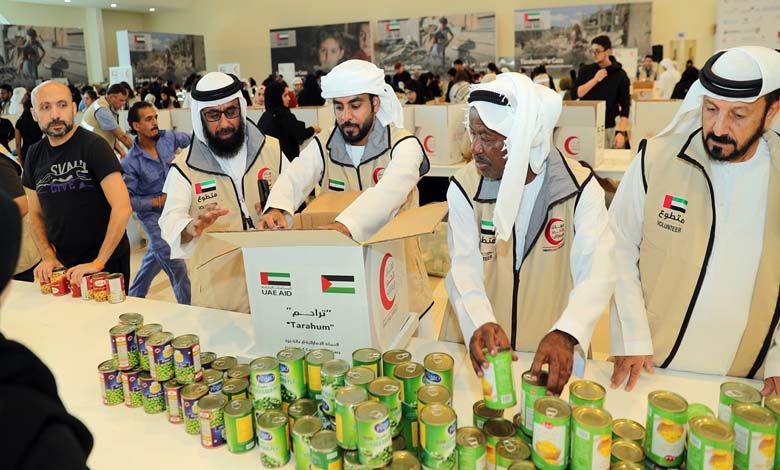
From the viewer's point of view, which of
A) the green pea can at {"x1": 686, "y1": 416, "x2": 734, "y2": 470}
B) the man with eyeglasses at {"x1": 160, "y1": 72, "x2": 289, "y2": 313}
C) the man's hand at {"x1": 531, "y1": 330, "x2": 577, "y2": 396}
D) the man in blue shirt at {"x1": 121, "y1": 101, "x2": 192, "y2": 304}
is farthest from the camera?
the man in blue shirt at {"x1": 121, "y1": 101, "x2": 192, "y2": 304}

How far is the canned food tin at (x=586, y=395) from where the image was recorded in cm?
115

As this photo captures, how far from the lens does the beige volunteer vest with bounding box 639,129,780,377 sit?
1.68 meters

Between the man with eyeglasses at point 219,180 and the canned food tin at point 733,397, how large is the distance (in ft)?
5.77

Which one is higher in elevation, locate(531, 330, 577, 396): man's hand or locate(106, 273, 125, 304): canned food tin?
locate(531, 330, 577, 396): man's hand

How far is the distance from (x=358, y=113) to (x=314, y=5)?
14563 millimetres

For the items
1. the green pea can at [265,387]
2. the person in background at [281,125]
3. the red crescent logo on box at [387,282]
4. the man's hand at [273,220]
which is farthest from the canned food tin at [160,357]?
the person in background at [281,125]

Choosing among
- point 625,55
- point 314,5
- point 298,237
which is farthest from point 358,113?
point 314,5

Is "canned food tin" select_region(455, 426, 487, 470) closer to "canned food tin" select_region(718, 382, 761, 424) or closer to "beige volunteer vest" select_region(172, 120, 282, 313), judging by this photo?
"canned food tin" select_region(718, 382, 761, 424)

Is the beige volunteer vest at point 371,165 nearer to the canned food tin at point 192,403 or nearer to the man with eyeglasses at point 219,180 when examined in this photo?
the man with eyeglasses at point 219,180

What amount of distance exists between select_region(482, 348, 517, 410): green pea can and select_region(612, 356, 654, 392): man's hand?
524mm

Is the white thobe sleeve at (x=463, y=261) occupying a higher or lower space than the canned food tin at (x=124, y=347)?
higher

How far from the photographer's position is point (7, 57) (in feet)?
47.9

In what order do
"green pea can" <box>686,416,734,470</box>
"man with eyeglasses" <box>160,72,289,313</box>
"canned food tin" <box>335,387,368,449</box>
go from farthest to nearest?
1. "man with eyeglasses" <box>160,72,289,313</box>
2. "canned food tin" <box>335,387,368,449</box>
3. "green pea can" <box>686,416,734,470</box>

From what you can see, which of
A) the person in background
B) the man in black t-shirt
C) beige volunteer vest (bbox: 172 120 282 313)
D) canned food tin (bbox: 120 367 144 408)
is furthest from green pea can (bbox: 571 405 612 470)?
the person in background
